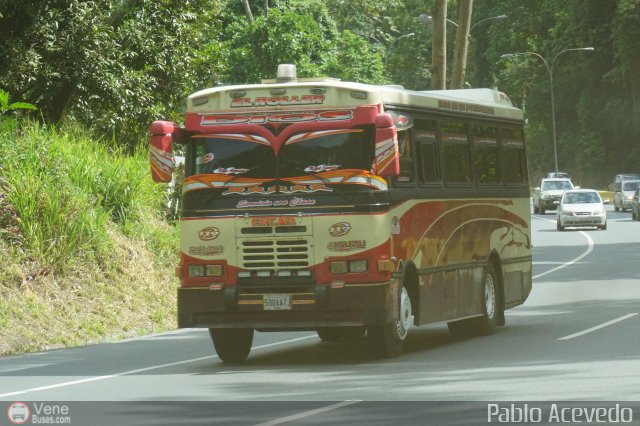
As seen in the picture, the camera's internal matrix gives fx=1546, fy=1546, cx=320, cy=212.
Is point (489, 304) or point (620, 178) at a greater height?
point (620, 178)

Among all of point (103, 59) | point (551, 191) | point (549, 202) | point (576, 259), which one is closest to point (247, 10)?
point (551, 191)

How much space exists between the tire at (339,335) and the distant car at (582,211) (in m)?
34.5

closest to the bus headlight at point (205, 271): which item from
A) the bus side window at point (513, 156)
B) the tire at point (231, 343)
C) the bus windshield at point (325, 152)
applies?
the tire at point (231, 343)

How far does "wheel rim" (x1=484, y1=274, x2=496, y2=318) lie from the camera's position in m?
19.0

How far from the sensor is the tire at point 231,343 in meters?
16.2

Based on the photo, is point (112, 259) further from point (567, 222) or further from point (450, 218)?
point (567, 222)

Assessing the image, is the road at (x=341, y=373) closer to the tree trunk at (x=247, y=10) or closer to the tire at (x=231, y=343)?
the tire at (x=231, y=343)

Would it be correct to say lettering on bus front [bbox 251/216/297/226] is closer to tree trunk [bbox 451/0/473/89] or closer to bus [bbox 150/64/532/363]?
bus [bbox 150/64/532/363]

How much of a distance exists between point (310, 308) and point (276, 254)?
2.18 feet

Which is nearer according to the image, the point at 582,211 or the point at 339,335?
the point at 339,335

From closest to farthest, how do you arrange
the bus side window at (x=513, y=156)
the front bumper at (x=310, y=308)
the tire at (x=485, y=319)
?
the front bumper at (x=310, y=308) → the tire at (x=485, y=319) → the bus side window at (x=513, y=156)

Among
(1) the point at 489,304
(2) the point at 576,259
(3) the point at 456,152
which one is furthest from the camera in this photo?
(2) the point at 576,259

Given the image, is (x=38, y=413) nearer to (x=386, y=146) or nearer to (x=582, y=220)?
(x=386, y=146)

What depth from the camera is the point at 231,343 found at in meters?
16.3
